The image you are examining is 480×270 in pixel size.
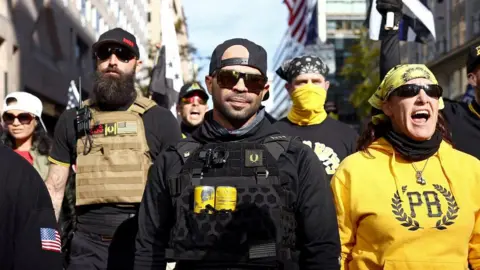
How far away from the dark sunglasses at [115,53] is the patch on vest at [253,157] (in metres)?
2.07

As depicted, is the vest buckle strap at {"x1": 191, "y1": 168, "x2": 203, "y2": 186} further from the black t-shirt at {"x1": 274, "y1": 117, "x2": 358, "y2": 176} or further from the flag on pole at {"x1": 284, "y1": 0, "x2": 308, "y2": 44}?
the flag on pole at {"x1": 284, "y1": 0, "x2": 308, "y2": 44}

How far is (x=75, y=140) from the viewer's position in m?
5.36

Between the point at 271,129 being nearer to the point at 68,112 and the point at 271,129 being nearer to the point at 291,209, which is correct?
the point at 291,209

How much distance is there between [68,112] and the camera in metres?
5.48

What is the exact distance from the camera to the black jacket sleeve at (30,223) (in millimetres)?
2643

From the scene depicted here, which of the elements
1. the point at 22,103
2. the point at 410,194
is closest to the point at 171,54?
the point at 22,103

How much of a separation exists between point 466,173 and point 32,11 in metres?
22.2

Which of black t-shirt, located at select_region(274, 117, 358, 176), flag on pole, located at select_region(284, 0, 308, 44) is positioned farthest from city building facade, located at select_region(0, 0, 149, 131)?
black t-shirt, located at select_region(274, 117, 358, 176)

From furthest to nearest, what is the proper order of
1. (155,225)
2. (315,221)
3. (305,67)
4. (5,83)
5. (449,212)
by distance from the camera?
(5,83) < (305,67) < (449,212) < (155,225) < (315,221)

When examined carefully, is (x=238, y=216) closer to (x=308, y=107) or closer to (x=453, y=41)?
(x=308, y=107)

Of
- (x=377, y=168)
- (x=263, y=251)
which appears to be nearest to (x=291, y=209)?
(x=263, y=251)

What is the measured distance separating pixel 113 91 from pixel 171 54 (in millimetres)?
7502

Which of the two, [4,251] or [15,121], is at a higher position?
[15,121]

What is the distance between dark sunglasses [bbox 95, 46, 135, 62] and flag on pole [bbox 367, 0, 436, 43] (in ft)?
11.1
